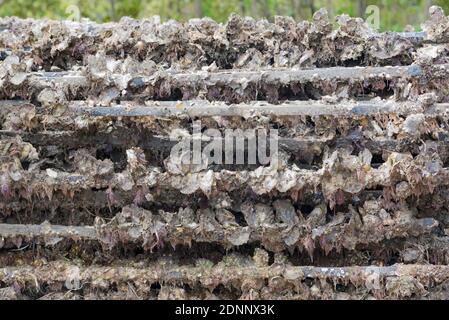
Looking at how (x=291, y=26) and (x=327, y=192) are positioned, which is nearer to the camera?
(x=327, y=192)

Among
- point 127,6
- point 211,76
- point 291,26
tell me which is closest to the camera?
point 211,76

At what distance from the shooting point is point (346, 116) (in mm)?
2158

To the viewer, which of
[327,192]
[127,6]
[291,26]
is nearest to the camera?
[327,192]

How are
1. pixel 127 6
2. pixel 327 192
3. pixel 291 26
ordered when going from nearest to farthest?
1. pixel 327 192
2. pixel 291 26
3. pixel 127 6

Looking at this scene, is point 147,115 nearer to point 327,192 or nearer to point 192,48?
point 192,48

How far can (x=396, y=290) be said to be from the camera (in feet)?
6.98

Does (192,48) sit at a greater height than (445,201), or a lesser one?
greater

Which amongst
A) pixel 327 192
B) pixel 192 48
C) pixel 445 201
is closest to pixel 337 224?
pixel 327 192

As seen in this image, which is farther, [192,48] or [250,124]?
[192,48]

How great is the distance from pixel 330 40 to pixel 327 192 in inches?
25.3

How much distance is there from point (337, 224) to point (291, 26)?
88 centimetres
